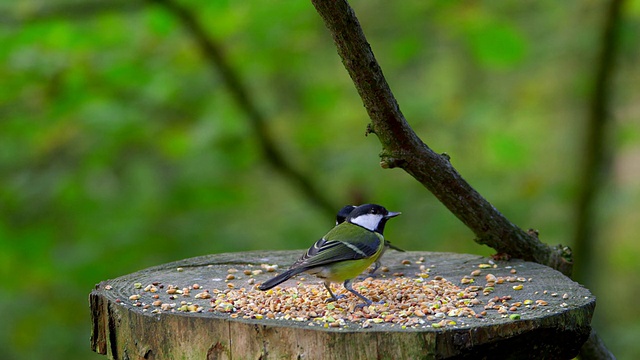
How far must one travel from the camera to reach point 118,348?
292 centimetres

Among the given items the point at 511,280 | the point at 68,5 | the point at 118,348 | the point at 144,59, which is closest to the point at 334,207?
the point at 144,59

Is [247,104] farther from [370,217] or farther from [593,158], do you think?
[593,158]

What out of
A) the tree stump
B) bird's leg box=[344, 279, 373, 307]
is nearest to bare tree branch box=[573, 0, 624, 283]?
the tree stump

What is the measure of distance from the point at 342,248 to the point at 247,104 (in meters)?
3.09

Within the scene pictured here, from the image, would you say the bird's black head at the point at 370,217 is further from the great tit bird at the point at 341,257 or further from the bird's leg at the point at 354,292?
the bird's leg at the point at 354,292

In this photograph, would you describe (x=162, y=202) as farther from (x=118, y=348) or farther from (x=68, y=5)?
(x=118, y=348)

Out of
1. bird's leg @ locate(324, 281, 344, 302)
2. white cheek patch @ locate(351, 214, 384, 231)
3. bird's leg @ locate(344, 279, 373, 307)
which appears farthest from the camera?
white cheek patch @ locate(351, 214, 384, 231)

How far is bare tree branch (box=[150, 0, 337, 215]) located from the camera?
5.68 metres

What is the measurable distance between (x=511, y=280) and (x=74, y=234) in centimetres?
425

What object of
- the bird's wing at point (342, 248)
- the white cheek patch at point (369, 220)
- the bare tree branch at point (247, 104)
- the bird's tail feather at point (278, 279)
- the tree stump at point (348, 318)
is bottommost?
the tree stump at point (348, 318)

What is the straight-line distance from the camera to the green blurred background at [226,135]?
5.65 m

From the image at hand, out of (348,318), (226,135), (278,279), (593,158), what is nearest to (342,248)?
(278,279)

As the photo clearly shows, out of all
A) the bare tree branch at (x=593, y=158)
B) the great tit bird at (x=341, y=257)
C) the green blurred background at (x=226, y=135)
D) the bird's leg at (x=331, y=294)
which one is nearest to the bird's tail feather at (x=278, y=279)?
the great tit bird at (x=341, y=257)

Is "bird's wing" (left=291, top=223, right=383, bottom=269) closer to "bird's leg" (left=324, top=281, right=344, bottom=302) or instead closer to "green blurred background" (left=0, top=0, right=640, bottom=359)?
"bird's leg" (left=324, top=281, right=344, bottom=302)
